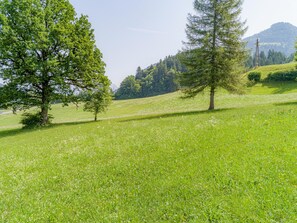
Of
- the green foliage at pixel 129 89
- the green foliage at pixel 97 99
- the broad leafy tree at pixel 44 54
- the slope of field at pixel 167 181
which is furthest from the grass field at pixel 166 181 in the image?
the green foliage at pixel 129 89

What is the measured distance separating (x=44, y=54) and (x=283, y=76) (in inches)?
2359

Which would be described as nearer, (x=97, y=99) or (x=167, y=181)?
(x=167, y=181)

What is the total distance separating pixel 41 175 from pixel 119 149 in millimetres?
3740

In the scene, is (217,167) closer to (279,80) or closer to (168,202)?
(168,202)

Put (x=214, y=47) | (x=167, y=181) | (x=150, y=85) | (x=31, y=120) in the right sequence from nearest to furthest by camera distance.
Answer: (x=167, y=181) → (x=214, y=47) → (x=31, y=120) → (x=150, y=85)

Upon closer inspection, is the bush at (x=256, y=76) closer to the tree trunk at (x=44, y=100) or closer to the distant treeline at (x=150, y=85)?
the tree trunk at (x=44, y=100)

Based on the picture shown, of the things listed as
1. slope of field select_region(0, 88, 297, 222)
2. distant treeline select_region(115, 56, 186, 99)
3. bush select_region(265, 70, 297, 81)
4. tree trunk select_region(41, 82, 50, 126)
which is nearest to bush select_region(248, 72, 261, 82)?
bush select_region(265, 70, 297, 81)

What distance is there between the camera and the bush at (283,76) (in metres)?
54.5

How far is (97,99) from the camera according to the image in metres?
30.0

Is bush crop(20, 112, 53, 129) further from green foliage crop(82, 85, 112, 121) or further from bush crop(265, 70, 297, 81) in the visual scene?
bush crop(265, 70, 297, 81)

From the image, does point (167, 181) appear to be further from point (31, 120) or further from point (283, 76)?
point (283, 76)

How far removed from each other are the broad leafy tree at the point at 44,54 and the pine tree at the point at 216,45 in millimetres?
13702

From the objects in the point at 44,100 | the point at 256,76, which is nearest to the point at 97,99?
the point at 44,100

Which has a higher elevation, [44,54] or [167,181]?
[44,54]
